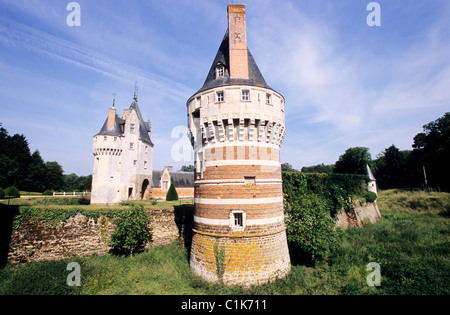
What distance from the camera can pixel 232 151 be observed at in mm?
11070

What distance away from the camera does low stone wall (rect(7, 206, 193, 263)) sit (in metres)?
12.5

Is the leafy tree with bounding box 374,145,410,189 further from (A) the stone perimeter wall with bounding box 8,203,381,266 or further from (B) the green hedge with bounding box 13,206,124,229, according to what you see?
(B) the green hedge with bounding box 13,206,124,229

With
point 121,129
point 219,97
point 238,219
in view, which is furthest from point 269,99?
point 121,129

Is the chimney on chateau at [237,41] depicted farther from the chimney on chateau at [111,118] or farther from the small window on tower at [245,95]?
the chimney on chateau at [111,118]

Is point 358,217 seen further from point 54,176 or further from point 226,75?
point 54,176

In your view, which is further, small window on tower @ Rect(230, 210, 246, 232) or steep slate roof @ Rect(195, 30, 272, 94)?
steep slate roof @ Rect(195, 30, 272, 94)

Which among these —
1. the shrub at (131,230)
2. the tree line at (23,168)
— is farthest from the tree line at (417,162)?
the tree line at (23,168)

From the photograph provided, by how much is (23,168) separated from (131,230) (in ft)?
188

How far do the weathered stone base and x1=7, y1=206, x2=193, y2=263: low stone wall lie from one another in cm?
688

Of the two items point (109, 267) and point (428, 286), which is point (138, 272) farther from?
point (428, 286)

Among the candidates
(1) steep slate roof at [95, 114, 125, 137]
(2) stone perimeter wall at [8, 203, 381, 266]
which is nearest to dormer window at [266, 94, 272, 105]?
(2) stone perimeter wall at [8, 203, 381, 266]

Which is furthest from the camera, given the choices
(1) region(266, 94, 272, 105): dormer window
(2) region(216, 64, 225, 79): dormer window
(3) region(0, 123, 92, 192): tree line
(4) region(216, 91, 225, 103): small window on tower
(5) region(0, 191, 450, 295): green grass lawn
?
(3) region(0, 123, 92, 192): tree line

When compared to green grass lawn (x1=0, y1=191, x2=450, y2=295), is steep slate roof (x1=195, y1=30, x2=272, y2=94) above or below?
above
